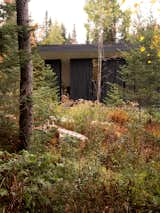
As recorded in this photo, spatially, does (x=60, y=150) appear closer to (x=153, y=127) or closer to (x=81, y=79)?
(x=153, y=127)

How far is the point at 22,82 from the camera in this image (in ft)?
29.2

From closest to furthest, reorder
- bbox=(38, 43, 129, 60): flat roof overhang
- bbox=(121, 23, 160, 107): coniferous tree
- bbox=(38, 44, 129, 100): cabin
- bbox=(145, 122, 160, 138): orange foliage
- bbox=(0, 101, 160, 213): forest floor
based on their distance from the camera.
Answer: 1. bbox=(0, 101, 160, 213): forest floor
2. bbox=(145, 122, 160, 138): orange foliage
3. bbox=(121, 23, 160, 107): coniferous tree
4. bbox=(38, 43, 129, 60): flat roof overhang
5. bbox=(38, 44, 129, 100): cabin

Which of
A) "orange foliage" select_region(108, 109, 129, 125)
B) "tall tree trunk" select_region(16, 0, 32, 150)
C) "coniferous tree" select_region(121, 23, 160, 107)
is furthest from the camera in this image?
"coniferous tree" select_region(121, 23, 160, 107)

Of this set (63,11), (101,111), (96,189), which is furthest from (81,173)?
(63,11)

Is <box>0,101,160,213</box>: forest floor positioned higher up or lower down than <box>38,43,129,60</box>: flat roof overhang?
lower down

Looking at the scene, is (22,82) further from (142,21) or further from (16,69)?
(142,21)

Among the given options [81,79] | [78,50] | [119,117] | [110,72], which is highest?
[78,50]

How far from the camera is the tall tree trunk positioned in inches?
345

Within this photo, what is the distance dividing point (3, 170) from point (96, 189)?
1.20 metres

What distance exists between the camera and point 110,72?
27.4 metres

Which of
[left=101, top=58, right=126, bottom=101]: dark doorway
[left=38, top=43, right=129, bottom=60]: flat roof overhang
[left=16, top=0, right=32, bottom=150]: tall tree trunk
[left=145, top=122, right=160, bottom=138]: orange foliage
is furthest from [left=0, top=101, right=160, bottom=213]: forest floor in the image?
[left=101, top=58, right=126, bottom=101]: dark doorway

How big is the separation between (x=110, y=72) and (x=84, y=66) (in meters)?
1.98

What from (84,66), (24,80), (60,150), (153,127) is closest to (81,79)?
(84,66)

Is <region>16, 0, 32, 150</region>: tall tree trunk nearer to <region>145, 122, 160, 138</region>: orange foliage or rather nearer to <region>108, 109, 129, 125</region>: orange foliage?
<region>145, 122, 160, 138</region>: orange foliage
